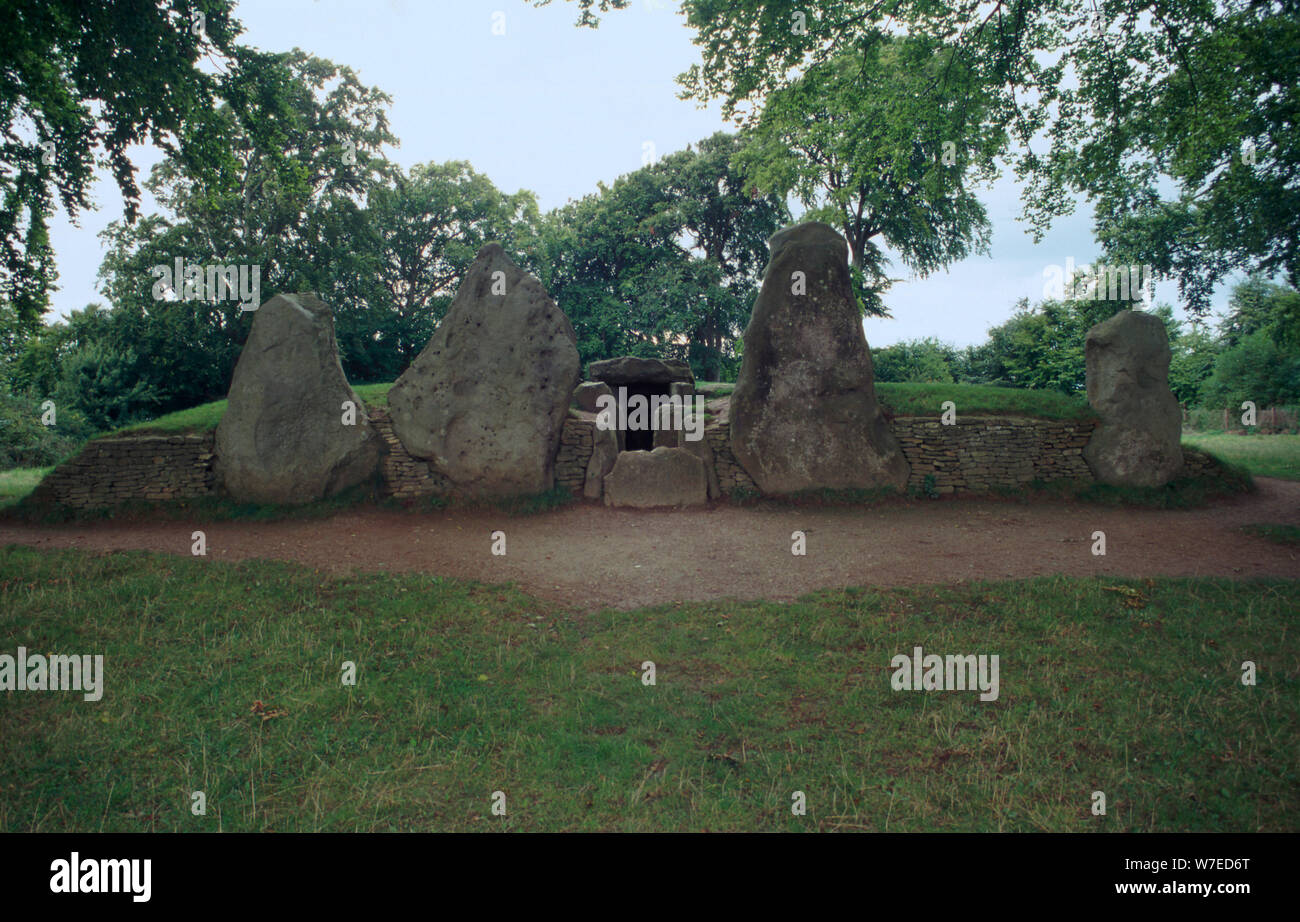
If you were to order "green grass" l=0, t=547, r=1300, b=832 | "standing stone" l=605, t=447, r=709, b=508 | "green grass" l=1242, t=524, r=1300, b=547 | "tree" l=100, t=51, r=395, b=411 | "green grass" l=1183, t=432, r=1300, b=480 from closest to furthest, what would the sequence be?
"green grass" l=0, t=547, r=1300, b=832, "green grass" l=1242, t=524, r=1300, b=547, "standing stone" l=605, t=447, r=709, b=508, "green grass" l=1183, t=432, r=1300, b=480, "tree" l=100, t=51, r=395, b=411

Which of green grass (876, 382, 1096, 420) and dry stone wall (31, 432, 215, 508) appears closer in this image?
dry stone wall (31, 432, 215, 508)

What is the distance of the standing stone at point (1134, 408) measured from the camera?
1252cm

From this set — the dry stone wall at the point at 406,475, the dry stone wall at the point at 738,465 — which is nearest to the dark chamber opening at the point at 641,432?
the dry stone wall at the point at 738,465

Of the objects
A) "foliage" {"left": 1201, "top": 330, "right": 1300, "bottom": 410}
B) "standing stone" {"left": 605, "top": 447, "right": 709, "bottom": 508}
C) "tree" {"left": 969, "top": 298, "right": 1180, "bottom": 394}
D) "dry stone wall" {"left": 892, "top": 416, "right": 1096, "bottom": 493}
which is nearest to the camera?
"standing stone" {"left": 605, "top": 447, "right": 709, "bottom": 508}

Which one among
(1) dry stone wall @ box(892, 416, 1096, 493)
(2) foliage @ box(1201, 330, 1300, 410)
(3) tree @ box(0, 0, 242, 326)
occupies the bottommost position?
(1) dry stone wall @ box(892, 416, 1096, 493)

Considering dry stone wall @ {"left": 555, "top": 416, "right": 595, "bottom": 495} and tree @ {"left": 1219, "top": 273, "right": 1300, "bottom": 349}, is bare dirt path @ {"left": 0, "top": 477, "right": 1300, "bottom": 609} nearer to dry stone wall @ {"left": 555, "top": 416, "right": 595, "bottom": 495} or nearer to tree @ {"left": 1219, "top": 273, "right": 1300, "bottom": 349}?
dry stone wall @ {"left": 555, "top": 416, "right": 595, "bottom": 495}

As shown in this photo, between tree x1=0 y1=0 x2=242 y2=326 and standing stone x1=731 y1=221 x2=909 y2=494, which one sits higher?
tree x1=0 y1=0 x2=242 y2=326

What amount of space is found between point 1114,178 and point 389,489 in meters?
15.7

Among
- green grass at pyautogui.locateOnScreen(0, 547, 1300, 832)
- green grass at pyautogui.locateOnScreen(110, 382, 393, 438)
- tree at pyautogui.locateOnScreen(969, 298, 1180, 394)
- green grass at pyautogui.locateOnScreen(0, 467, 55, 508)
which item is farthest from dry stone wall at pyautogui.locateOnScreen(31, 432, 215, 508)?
tree at pyautogui.locateOnScreen(969, 298, 1180, 394)

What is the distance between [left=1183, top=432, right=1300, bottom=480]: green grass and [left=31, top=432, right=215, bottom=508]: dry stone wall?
18.6m

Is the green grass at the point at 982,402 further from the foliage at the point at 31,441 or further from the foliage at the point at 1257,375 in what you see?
the foliage at the point at 31,441

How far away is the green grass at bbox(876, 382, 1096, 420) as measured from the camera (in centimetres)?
1326

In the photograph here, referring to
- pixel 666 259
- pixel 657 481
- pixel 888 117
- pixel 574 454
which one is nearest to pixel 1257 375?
pixel 666 259
